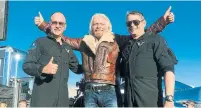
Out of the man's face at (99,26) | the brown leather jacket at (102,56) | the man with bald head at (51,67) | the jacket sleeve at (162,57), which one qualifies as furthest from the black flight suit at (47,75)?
the jacket sleeve at (162,57)

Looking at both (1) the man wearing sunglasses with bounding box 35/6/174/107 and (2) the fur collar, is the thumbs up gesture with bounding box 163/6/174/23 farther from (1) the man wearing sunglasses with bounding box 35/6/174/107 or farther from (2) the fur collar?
(2) the fur collar

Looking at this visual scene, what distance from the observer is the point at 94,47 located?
3.75m

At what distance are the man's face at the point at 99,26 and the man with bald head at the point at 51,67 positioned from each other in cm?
34

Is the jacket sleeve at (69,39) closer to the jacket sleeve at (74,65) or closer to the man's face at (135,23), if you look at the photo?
the jacket sleeve at (74,65)

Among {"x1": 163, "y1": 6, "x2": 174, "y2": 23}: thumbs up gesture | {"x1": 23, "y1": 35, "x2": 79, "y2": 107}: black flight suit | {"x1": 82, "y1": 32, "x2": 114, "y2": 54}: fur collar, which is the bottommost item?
{"x1": 23, "y1": 35, "x2": 79, "y2": 107}: black flight suit

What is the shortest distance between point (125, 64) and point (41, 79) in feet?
2.96

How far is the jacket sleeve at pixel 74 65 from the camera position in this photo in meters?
3.89

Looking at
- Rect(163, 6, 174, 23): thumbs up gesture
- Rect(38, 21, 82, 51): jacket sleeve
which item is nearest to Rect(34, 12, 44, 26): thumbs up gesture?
Rect(38, 21, 82, 51): jacket sleeve

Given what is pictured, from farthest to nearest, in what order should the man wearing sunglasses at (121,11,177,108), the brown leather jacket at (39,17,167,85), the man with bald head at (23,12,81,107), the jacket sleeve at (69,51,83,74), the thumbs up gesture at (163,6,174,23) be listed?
1. the jacket sleeve at (69,51,83,74)
2. the thumbs up gesture at (163,6,174,23)
3. the brown leather jacket at (39,17,167,85)
4. the man with bald head at (23,12,81,107)
5. the man wearing sunglasses at (121,11,177,108)

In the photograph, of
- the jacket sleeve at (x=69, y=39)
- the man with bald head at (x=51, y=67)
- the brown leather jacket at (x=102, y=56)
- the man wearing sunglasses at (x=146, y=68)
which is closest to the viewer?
the man wearing sunglasses at (x=146, y=68)

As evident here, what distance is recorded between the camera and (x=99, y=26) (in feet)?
12.3

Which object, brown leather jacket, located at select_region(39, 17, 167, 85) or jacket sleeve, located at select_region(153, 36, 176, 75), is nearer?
jacket sleeve, located at select_region(153, 36, 176, 75)

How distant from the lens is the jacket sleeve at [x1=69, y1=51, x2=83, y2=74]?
12.8 feet

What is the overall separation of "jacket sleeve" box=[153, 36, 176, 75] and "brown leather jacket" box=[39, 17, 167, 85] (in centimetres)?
34
